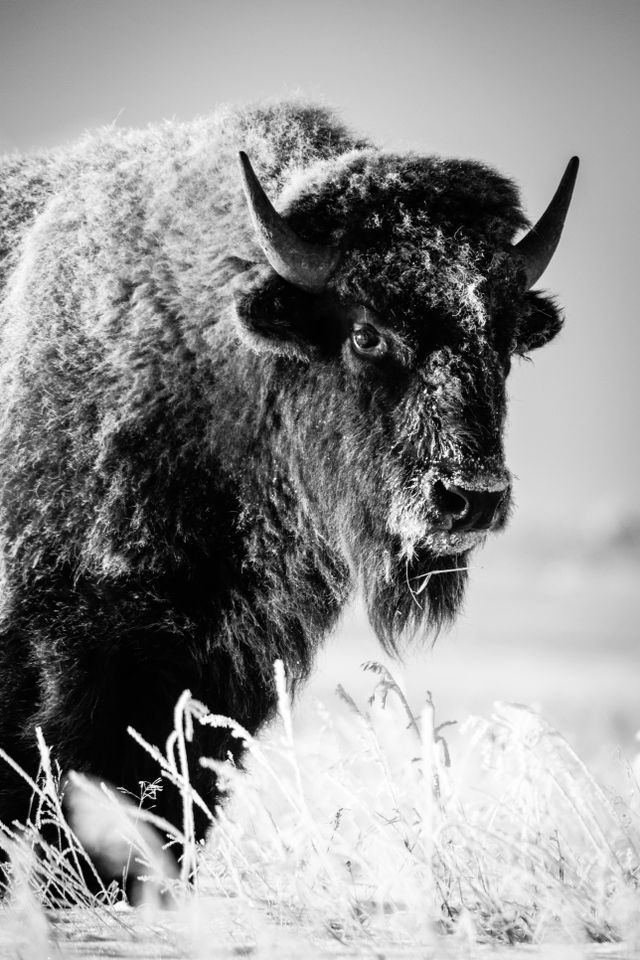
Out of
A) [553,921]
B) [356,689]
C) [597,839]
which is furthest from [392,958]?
[356,689]

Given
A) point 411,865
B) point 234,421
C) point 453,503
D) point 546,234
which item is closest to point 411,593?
point 453,503

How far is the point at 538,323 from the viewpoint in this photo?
6051 millimetres

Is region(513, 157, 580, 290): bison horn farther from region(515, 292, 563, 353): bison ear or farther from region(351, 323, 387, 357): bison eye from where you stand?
region(351, 323, 387, 357): bison eye

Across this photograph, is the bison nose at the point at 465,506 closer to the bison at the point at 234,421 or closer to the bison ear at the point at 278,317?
the bison at the point at 234,421

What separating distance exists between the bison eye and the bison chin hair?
3.15ft

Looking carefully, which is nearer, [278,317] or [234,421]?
[278,317]

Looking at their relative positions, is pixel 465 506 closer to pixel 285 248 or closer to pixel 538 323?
pixel 285 248

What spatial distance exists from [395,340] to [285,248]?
0.66 metres

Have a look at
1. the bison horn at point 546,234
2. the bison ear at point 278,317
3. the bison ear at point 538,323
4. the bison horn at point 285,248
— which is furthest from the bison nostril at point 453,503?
the bison horn at point 546,234

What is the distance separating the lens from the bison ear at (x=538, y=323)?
6004mm

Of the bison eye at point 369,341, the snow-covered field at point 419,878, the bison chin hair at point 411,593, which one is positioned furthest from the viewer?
the bison chin hair at point 411,593

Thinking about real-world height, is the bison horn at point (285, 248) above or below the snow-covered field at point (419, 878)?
above

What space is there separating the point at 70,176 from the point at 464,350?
2485 millimetres

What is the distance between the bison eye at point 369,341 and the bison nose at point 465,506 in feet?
2.29
